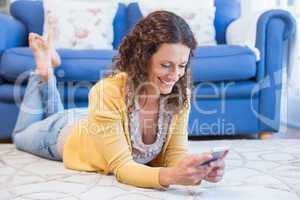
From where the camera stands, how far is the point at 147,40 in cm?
112

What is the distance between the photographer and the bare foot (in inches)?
70.1

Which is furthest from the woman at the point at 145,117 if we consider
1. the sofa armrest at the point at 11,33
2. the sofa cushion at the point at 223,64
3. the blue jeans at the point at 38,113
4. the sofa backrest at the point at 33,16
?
the sofa backrest at the point at 33,16

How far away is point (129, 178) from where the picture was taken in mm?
1145

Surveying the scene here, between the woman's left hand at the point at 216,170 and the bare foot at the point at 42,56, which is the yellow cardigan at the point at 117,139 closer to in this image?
the woman's left hand at the point at 216,170

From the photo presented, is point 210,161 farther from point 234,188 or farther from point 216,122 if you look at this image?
point 216,122

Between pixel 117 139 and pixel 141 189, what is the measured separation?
0.15 metres

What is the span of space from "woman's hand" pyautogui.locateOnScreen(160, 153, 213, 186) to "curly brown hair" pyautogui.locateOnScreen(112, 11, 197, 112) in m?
0.27

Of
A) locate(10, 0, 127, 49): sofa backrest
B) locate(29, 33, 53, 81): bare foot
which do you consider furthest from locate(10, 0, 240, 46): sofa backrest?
locate(29, 33, 53, 81): bare foot

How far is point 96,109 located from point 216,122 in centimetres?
97

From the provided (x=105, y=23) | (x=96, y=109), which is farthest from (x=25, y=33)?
(x=96, y=109)

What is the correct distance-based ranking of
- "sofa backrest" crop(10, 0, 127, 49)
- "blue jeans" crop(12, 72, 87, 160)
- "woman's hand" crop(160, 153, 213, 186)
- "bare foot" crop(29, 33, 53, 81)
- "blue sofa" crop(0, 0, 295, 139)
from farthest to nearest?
1. "sofa backrest" crop(10, 0, 127, 49)
2. "blue sofa" crop(0, 0, 295, 139)
3. "bare foot" crop(29, 33, 53, 81)
4. "blue jeans" crop(12, 72, 87, 160)
5. "woman's hand" crop(160, 153, 213, 186)

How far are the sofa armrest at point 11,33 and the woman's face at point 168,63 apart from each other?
1103 mm

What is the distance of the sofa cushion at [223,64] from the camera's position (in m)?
1.94

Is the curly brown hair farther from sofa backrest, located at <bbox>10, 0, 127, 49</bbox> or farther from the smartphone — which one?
sofa backrest, located at <bbox>10, 0, 127, 49</bbox>
